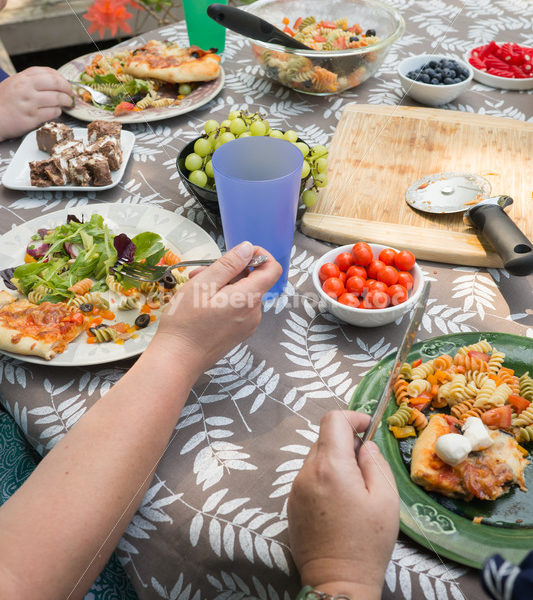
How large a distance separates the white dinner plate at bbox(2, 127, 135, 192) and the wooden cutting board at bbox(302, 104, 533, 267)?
49cm

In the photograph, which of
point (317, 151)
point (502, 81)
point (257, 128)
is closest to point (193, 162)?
point (257, 128)

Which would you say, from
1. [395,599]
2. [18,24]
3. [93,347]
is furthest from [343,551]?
[18,24]

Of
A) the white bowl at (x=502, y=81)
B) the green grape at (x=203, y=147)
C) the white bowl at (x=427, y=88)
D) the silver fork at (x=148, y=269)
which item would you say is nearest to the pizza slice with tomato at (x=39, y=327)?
the silver fork at (x=148, y=269)

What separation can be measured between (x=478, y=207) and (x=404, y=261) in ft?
0.82

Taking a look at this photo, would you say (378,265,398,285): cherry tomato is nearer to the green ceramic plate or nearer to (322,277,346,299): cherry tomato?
(322,277,346,299): cherry tomato

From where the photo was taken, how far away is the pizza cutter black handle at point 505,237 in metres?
0.85

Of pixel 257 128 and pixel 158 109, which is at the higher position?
pixel 257 128

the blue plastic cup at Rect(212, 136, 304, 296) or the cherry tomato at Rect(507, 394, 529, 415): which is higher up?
the blue plastic cup at Rect(212, 136, 304, 296)

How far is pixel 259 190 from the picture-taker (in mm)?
782

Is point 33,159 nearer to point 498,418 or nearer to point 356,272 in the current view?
point 356,272

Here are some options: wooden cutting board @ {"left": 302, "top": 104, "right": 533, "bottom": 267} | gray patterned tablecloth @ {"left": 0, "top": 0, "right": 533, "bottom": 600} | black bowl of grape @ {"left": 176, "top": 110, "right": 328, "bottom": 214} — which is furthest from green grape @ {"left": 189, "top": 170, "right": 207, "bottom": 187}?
wooden cutting board @ {"left": 302, "top": 104, "right": 533, "bottom": 267}

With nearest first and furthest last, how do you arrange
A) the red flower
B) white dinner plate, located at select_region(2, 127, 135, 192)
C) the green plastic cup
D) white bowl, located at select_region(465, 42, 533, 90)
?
1. white dinner plate, located at select_region(2, 127, 135, 192)
2. white bowl, located at select_region(465, 42, 533, 90)
3. the green plastic cup
4. the red flower

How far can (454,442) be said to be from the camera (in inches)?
24.3

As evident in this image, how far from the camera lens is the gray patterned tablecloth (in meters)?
0.60
